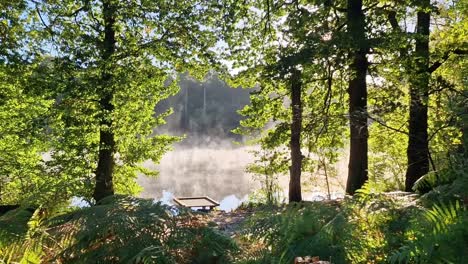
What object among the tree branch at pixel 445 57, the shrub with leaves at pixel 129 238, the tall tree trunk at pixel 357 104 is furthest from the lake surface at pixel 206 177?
the shrub with leaves at pixel 129 238

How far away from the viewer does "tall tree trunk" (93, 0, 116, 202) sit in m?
11.1

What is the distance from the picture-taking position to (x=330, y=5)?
31.2ft

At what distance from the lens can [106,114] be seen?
11.6m

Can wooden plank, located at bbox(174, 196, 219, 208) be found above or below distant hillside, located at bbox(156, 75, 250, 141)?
below

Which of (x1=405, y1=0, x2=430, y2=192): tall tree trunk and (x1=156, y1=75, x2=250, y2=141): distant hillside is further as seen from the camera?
(x1=156, y1=75, x2=250, y2=141): distant hillside

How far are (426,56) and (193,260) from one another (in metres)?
9.04

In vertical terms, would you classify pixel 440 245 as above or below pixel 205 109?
below

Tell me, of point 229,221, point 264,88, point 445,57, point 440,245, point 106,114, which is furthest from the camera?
point 264,88

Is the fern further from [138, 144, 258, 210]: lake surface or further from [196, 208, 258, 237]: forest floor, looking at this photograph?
[138, 144, 258, 210]: lake surface

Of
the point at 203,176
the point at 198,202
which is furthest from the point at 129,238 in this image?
the point at 203,176

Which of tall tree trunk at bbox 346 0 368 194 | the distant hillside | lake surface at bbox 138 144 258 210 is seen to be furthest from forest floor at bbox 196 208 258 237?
the distant hillside

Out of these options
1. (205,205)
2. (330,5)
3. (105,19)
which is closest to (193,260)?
(330,5)

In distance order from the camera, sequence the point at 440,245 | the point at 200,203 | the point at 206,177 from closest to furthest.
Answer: the point at 440,245 → the point at 200,203 → the point at 206,177

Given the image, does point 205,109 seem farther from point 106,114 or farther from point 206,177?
point 106,114
